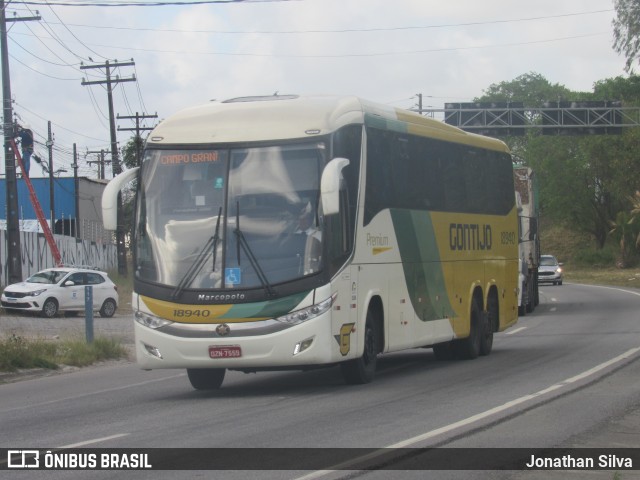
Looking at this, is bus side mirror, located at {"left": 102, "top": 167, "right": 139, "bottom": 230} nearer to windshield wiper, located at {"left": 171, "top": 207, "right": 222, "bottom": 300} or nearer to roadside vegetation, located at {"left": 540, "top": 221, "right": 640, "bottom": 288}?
windshield wiper, located at {"left": 171, "top": 207, "right": 222, "bottom": 300}

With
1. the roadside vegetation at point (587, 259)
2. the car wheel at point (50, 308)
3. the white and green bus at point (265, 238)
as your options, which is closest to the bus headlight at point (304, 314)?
the white and green bus at point (265, 238)

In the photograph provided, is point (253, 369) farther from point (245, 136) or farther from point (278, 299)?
point (245, 136)

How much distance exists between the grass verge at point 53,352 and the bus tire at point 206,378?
5.17m

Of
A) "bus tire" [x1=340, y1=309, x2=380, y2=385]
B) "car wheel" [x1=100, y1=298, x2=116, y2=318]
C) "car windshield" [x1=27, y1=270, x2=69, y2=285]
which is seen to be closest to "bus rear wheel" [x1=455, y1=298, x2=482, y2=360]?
"bus tire" [x1=340, y1=309, x2=380, y2=385]

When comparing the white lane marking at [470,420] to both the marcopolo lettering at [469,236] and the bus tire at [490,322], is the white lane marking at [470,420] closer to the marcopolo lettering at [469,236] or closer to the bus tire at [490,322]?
the bus tire at [490,322]

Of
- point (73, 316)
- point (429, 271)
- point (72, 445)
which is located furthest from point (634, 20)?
point (72, 445)

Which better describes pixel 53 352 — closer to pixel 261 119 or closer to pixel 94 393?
pixel 94 393

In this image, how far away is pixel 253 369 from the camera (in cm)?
1451

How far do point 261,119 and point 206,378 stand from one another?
380 cm

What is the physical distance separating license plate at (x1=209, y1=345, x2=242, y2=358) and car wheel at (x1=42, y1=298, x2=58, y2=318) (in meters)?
23.2

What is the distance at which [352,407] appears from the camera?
1305cm

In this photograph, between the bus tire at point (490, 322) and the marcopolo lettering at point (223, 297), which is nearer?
the marcopolo lettering at point (223, 297)

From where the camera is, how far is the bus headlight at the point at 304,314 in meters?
14.0

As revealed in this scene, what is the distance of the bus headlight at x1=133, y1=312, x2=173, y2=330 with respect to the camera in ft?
46.9
